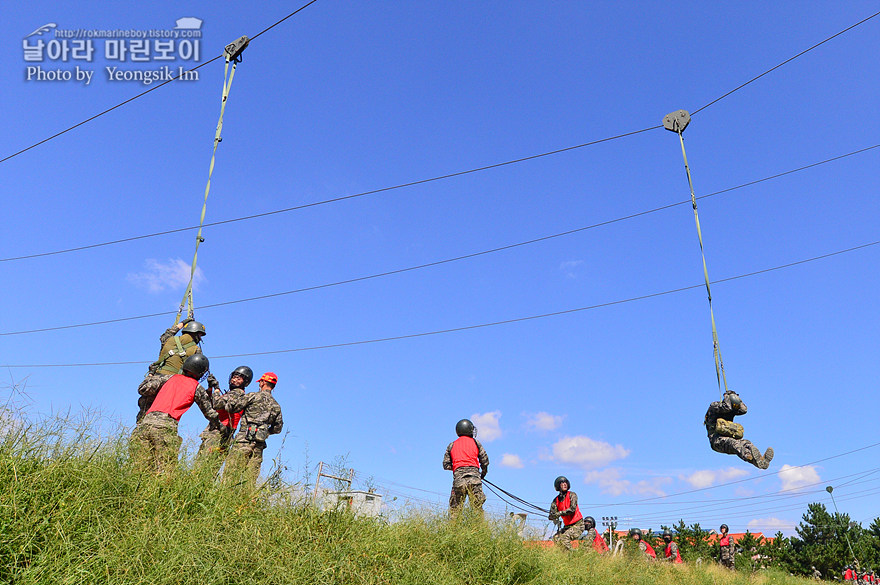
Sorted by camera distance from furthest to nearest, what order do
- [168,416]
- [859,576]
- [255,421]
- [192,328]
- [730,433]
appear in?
[859,576] → [730,433] → [192,328] → [255,421] → [168,416]

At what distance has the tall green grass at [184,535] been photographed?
5.05m

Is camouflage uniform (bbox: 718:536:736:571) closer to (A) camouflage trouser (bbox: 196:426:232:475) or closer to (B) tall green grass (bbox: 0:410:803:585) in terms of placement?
(B) tall green grass (bbox: 0:410:803:585)

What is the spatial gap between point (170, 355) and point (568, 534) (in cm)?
899

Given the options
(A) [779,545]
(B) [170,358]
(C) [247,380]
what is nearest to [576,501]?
(C) [247,380]

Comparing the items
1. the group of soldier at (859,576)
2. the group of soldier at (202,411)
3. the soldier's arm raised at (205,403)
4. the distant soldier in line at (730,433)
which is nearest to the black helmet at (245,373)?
the group of soldier at (202,411)

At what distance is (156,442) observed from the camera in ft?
24.9

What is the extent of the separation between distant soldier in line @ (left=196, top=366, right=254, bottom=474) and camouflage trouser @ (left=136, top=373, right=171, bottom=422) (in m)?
0.75

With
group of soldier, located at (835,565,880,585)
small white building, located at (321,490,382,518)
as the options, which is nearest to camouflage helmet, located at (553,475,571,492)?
small white building, located at (321,490,382,518)

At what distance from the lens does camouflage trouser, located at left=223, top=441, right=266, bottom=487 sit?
24.1ft

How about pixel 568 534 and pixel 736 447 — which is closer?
pixel 736 447

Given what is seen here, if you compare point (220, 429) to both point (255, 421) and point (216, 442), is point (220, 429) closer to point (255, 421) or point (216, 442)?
point (216, 442)

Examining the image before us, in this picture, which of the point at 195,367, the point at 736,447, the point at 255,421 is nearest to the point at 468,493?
the point at 255,421

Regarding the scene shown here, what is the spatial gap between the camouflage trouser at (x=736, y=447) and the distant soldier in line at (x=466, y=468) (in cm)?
422

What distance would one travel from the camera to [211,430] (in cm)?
970
